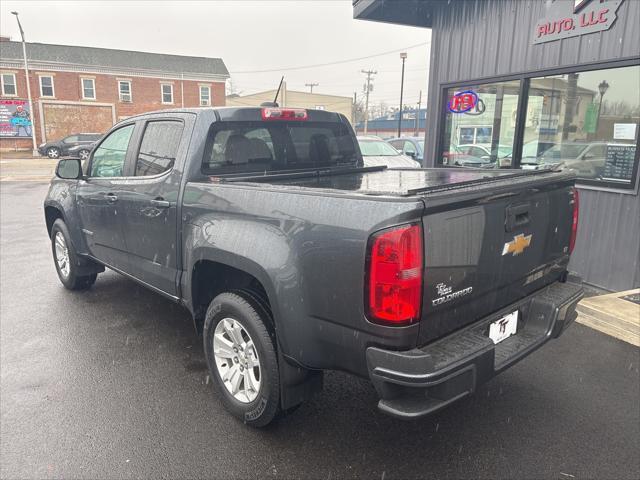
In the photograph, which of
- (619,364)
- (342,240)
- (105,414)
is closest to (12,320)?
(105,414)

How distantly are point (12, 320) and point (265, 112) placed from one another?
333 centimetres

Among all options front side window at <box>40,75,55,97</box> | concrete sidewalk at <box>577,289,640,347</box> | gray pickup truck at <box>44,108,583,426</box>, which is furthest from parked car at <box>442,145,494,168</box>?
front side window at <box>40,75,55,97</box>

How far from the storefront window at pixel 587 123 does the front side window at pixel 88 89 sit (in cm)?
4118

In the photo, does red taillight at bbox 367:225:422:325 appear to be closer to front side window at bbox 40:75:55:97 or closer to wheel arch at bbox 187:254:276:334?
wheel arch at bbox 187:254:276:334

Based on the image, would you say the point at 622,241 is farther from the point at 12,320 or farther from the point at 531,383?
the point at 12,320

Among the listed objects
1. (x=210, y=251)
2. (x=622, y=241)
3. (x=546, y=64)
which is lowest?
(x=622, y=241)

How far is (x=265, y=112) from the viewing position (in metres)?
3.78

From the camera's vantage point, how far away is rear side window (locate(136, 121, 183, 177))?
3684mm

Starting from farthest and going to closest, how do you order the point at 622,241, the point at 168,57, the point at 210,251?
the point at 168,57, the point at 622,241, the point at 210,251

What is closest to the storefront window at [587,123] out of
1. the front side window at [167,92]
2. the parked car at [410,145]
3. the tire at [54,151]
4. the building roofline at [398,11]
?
the building roofline at [398,11]

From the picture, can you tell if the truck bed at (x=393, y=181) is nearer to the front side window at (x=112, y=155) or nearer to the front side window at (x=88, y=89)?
the front side window at (x=112, y=155)

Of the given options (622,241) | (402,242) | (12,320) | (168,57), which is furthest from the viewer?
(168,57)

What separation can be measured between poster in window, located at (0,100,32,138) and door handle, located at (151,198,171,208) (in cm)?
4104

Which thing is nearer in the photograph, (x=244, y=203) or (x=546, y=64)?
(x=244, y=203)
